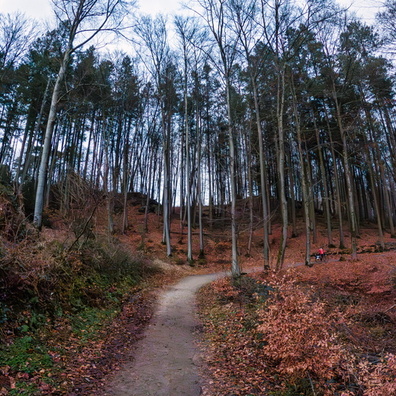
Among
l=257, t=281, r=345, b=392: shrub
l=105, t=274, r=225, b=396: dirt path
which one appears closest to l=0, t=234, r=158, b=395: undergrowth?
l=105, t=274, r=225, b=396: dirt path

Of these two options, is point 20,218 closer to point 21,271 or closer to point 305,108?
point 21,271

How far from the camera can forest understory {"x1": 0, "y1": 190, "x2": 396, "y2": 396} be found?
12.4ft

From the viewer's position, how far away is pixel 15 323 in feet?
15.0

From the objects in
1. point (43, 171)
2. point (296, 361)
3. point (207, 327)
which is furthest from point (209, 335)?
point (43, 171)

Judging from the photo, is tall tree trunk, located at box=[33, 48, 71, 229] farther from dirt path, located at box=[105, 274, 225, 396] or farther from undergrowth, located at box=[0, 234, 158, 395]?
dirt path, located at box=[105, 274, 225, 396]

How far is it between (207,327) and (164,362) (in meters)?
2.45

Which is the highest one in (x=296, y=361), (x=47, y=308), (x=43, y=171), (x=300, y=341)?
(x=43, y=171)

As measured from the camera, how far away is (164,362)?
488 cm

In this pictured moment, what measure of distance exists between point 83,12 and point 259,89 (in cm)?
946

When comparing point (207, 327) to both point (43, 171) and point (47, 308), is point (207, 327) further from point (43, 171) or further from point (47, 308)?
point (43, 171)

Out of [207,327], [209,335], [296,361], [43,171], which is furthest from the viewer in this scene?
[43,171]

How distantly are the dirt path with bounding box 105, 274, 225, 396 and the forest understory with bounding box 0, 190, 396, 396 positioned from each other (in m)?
0.27

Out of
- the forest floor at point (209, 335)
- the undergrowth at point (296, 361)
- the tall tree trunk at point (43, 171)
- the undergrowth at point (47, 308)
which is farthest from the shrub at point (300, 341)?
the tall tree trunk at point (43, 171)

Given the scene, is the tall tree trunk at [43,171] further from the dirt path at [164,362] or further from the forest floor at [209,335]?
the dirt path at [164,362]
